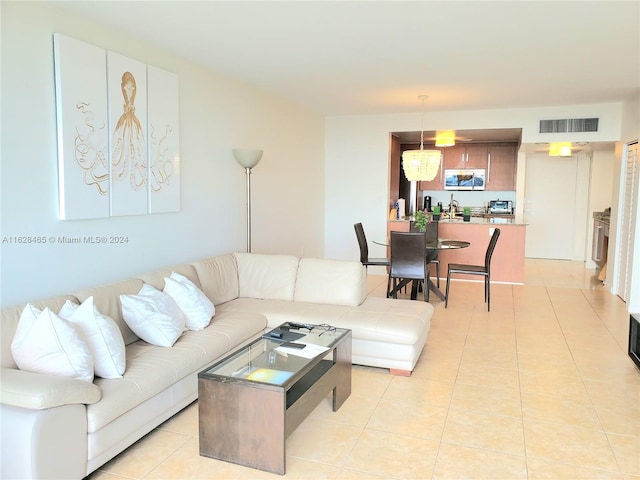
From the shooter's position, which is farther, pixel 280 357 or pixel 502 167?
pixel 502 167

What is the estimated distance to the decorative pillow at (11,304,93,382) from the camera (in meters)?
2.32

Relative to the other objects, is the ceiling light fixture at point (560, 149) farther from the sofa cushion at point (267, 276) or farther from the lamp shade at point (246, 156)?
the sofa cushion at point (267, 276)

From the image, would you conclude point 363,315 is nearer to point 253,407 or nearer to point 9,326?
point 253,407

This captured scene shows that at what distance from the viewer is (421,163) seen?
5980 mm

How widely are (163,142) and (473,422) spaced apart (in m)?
3.19

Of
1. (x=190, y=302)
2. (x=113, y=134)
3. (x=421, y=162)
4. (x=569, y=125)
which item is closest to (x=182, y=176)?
(x=113, y=134)

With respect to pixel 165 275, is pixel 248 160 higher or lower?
higher

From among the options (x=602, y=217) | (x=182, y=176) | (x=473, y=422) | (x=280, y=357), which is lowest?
(x=473, y=422)

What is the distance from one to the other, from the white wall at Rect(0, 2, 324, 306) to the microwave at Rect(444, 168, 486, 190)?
3.14m

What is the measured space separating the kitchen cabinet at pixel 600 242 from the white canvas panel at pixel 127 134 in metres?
6.79

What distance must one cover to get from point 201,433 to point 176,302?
115cm

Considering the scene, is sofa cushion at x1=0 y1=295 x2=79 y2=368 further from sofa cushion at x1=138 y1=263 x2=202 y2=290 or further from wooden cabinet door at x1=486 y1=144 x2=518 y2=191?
wooden cabinet door at x1=486 y1=144 x2=518 y2=191

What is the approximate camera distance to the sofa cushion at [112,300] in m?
2.98

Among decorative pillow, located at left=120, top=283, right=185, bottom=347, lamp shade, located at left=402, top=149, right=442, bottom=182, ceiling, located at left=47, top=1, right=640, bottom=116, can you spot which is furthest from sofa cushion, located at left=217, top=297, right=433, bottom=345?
lamp shade, located at left=402, top=149, right=442, bottom=182
